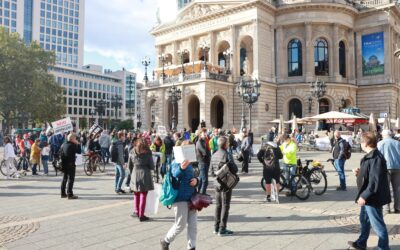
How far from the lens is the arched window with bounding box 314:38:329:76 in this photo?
43312mm

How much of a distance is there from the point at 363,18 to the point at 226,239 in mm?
45663

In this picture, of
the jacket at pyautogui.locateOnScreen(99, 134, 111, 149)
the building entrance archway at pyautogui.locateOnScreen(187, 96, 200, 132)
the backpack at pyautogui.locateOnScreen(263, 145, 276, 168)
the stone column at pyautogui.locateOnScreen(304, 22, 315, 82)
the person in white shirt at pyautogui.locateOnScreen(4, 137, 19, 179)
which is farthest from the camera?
the building entrance archway at pyautogui.locateOnScreen(187, 96, 200, 132)

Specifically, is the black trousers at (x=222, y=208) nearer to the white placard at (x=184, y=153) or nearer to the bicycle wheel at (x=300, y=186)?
the white placard at (x=184, y=153)

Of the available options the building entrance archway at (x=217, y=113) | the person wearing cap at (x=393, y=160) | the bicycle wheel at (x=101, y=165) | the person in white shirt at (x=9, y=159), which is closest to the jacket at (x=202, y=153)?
the person wearing cap at (x=393, y=160)

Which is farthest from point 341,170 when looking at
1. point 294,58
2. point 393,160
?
point 294,58

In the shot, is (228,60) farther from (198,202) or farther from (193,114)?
(198,202)

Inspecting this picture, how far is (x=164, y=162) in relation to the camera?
1425 cm

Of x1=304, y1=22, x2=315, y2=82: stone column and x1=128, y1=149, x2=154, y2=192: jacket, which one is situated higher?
x1=304, y1=22, x2=315, y2=82: stone column

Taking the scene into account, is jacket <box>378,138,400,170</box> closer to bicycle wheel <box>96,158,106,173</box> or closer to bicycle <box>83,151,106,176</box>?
bicycle <box>83,151,106,176</box>

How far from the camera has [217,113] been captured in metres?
47.1

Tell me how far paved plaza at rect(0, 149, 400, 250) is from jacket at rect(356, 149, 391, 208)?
4.01ft

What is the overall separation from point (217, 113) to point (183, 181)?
1644 inches

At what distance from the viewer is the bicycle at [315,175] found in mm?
10289

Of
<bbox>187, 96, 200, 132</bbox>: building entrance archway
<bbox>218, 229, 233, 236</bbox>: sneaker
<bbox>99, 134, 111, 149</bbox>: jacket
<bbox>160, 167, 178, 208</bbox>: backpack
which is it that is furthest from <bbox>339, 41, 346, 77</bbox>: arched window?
<bbox>160, 167, 178, 208</bbox>: backpack
